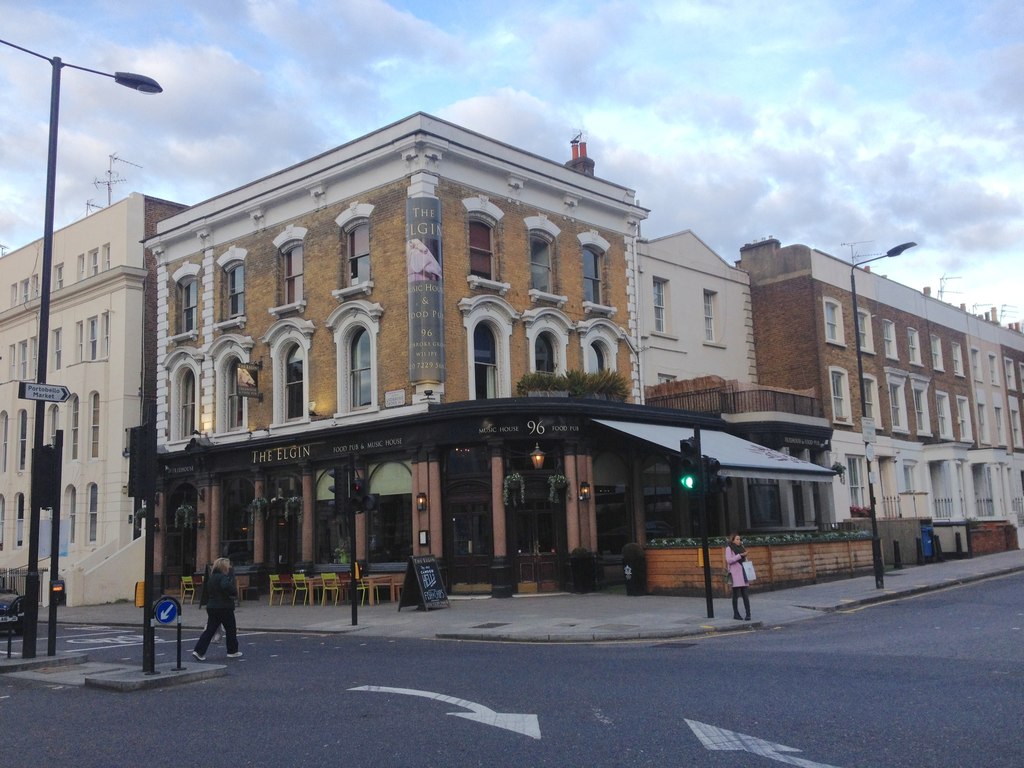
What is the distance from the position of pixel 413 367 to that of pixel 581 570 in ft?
21.3

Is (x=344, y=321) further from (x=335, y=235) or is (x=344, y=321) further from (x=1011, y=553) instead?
(x=1011, y=553)

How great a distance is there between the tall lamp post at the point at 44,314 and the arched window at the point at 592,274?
52.4 feet

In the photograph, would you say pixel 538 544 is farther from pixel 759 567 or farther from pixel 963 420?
pixel 963 420

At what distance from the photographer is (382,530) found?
1005 inches

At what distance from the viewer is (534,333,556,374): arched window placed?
26984 mm

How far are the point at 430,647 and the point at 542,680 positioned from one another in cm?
454

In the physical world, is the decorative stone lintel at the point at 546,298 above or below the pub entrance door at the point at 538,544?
above

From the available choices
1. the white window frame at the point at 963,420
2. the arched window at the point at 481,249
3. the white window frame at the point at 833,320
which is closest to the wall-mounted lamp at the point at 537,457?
the arched window at the point at 481,249

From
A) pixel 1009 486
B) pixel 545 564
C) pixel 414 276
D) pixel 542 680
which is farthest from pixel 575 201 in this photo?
pixel 1009 486

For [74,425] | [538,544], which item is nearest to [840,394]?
[538,544]

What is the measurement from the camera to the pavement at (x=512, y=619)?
1326cm

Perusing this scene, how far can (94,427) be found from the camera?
35.4m

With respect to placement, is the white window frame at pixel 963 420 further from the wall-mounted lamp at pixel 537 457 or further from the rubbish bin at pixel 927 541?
the wall-mounted lamp at pixel 537 457

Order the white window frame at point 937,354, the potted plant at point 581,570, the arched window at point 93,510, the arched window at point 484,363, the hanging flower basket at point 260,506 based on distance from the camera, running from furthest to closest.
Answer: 1. the white window frame at point 937,354
2. the arched window at point 93,510
3. the hanging flower basket at point 260,506
4. the arched window at point 484,363
5. the potted plant at point 581,570
